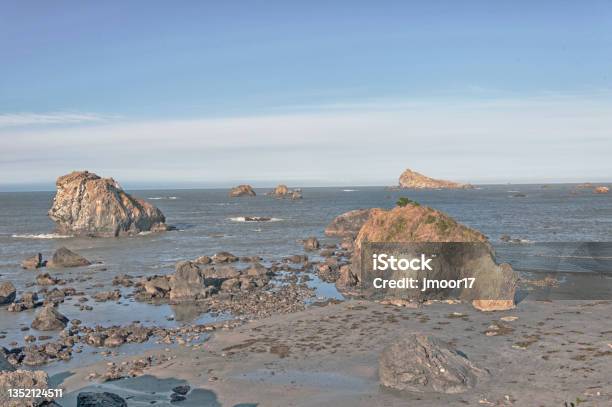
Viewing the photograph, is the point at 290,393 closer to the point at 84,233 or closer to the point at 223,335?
the point at 223,335

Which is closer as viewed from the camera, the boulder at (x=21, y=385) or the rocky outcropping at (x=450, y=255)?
the boulder at (x=21, y=385)

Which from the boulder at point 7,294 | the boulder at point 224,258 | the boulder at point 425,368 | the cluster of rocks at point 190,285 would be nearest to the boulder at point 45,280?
the boulder at point 7,294

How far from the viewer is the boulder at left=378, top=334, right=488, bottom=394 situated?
24000 mm

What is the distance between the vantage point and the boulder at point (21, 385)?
49.0 ft

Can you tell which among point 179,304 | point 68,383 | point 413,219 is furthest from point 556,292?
point 68,383

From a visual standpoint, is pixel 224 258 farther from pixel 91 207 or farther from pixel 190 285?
pixel 91 207

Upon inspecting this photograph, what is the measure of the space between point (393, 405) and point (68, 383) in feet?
51.3

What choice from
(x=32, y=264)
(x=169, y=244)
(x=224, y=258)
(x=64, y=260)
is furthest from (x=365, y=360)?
(x=169, y=244)

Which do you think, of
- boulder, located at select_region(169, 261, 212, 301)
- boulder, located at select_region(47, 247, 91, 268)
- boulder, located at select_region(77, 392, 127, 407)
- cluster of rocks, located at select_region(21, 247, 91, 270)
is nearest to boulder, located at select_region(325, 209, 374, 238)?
boulder, located at select_region(47, 247, 91, 268)

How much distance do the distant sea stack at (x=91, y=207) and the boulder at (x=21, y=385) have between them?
8868 cm

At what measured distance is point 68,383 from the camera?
26.5 meters

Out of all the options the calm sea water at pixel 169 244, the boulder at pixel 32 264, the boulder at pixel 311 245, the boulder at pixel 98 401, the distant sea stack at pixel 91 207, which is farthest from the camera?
the distant sea stack at pixel 91 207

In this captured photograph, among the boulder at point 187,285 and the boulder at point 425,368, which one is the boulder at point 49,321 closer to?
the boulder at point 187,285

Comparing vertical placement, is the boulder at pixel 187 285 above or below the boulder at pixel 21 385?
below
